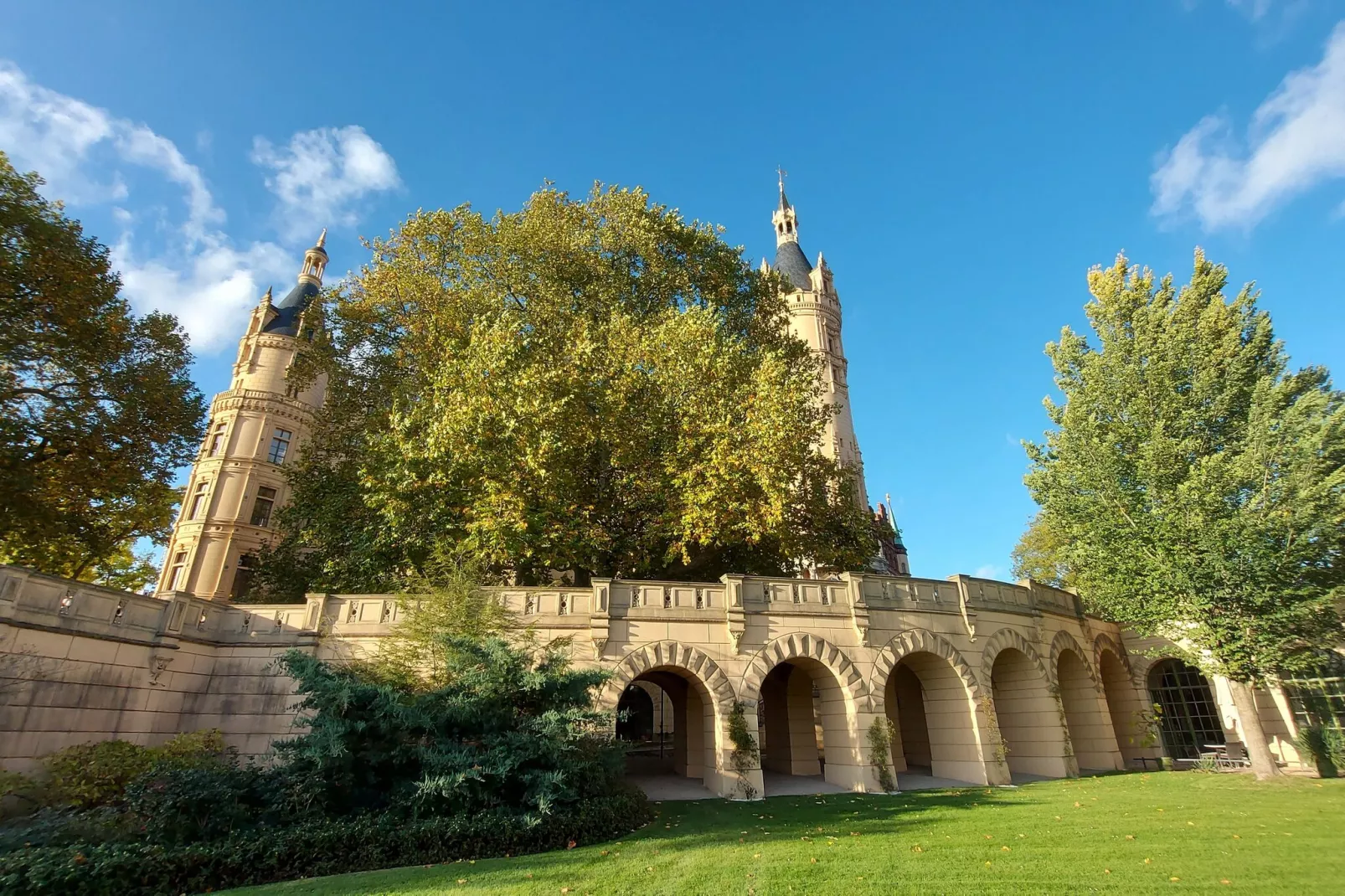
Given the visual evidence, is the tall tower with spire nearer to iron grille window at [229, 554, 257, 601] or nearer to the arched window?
the arched window

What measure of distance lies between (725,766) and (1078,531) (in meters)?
14.8

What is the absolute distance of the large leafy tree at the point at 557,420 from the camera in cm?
2103

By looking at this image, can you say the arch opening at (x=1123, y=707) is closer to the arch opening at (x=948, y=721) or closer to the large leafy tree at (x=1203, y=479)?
the large leafy tree at (x=1203, y=479)

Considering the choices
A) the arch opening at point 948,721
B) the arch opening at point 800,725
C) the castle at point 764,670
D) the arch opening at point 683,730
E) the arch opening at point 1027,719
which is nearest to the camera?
the castle at point 764,670

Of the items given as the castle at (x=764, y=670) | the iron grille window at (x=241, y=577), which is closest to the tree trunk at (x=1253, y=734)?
the castle at (x=764, y=670)

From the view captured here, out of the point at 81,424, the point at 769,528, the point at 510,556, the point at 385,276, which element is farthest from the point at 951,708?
the point at 81,424

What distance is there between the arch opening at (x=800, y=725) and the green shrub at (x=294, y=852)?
26.7 ft

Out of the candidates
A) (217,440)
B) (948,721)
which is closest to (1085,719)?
(948,721)

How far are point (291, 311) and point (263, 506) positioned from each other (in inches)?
572

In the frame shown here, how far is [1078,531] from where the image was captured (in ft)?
75.9

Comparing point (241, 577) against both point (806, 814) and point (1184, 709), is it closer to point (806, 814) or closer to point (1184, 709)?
point (806, 814)

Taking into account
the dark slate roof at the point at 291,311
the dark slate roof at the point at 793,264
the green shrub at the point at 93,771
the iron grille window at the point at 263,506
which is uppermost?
the dark slate roof at the point at 793,264

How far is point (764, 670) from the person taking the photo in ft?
61.5

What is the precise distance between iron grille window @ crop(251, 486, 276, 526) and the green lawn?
35468 millimetres
